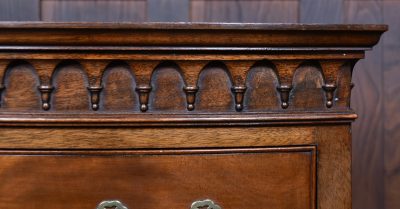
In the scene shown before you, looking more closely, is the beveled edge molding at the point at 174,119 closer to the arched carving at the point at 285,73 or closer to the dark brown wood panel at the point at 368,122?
the arched carving at the point at 285,73

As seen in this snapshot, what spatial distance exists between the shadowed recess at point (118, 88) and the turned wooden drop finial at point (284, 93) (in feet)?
0.64

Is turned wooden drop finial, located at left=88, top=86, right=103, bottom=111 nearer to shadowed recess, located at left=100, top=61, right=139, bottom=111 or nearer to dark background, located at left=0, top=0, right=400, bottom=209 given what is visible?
shadowed recess, located at left=100, top=61, right=139, bottom=111

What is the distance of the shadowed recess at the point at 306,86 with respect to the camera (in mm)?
558

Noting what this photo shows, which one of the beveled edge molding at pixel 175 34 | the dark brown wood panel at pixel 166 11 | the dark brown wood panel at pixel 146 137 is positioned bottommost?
the dark brown wood panel at pixel 146 137

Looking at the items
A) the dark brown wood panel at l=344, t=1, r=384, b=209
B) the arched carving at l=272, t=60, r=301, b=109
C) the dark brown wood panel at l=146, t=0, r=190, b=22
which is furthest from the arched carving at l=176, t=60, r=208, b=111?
the dark brown wood panel at l=344, t=1, r=384, b=209

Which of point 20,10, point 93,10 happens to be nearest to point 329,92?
point 93,10

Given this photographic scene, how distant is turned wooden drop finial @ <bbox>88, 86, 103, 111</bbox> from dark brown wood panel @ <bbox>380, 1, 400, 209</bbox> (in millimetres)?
861

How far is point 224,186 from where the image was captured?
0.55m

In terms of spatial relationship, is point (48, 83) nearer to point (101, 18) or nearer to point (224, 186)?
point (224, 186)

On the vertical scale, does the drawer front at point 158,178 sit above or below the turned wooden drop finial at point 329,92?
below

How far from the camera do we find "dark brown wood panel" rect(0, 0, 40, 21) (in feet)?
3.53

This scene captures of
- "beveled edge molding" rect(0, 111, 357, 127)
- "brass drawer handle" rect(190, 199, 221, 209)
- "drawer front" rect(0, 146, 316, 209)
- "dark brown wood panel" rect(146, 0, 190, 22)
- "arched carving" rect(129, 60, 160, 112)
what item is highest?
"dark brown wood panel" rect(146, 0, 190, 22)

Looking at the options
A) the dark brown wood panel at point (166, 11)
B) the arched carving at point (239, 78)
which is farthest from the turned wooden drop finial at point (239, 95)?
the dark brown wood panel at point (166, 11)

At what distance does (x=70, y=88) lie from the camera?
0.54 m
